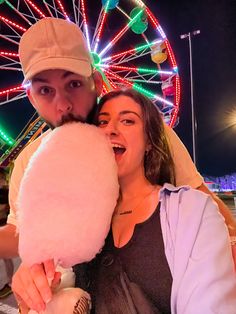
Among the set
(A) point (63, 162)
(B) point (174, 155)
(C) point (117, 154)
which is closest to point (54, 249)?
(A) point (63, 162)

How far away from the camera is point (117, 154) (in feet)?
4.25

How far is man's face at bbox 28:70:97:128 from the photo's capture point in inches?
54.9

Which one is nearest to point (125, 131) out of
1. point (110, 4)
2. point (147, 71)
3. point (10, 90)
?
point (10, 90)

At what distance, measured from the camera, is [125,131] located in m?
1.31

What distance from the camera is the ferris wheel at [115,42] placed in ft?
19.9

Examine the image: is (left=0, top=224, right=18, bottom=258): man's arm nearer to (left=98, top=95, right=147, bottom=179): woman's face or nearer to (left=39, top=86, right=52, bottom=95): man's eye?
(left=98, top=95, right=147, bottom=179): woman's face

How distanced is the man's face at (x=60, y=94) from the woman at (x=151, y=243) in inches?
3.4

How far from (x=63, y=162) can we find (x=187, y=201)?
1.39 ft

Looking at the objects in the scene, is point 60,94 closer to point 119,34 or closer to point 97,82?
point 97,82

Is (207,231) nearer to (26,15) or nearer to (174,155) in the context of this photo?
(174,155)

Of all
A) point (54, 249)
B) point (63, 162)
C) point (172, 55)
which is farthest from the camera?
point (172, 55)

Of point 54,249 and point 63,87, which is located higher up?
point 63,87

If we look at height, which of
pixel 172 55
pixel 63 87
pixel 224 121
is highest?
pixel 224 121

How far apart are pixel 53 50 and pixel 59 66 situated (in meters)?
0.11
